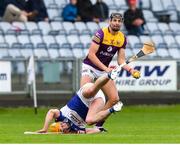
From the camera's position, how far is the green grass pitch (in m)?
14.3

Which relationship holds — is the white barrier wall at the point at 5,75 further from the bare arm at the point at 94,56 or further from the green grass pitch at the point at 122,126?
the bare arm at the point at 94,56

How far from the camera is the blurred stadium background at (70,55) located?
24703 mm

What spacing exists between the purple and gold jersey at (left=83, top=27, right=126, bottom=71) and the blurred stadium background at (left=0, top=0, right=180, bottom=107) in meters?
7.31

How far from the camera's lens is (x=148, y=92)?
25484 mm

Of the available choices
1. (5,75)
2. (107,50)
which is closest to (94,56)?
(107,50)

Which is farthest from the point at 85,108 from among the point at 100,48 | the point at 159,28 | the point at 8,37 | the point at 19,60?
the point at 159,28

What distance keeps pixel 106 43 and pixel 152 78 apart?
8565 mm

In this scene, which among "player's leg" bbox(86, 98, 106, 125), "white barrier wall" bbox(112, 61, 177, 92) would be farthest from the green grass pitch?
"white barrier wall" bbox(112, 61, 177, 92)

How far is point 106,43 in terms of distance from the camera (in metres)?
16.9

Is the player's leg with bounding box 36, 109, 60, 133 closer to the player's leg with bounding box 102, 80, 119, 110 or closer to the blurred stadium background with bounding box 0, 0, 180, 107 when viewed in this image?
the player's leg with bounding box 102, 80, 119, 110

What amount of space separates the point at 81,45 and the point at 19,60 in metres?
4.51

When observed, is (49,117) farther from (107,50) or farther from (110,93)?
(107,50)

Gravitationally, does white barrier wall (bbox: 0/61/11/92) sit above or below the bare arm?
below

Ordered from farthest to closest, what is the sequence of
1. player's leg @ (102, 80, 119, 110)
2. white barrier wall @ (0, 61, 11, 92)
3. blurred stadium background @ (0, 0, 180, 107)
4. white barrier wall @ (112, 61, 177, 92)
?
white barrier wall @ (112, 61, 177, 92)
blurred stadium background @ (0, 0, 180, 107)
white barrier wall @ (0, 61, 11, 92)
player's leg @ (102, 80, 119, 110)
